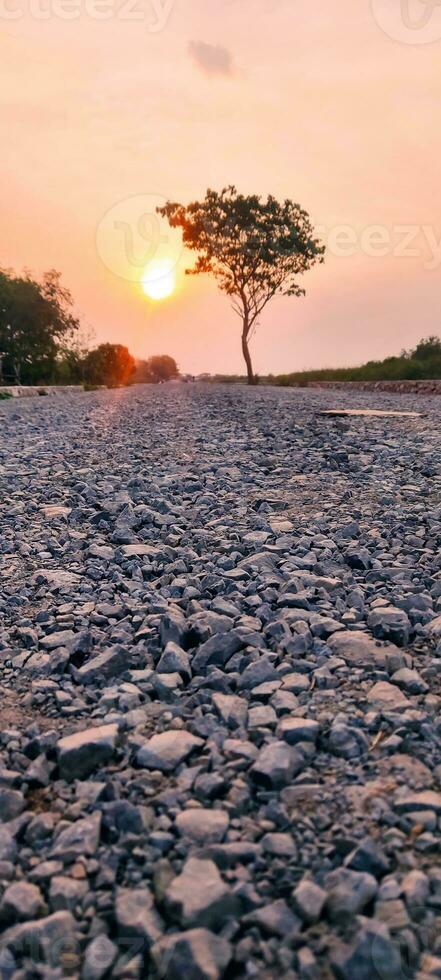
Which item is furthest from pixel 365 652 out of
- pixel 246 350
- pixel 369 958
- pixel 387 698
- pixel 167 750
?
pixel 246 350

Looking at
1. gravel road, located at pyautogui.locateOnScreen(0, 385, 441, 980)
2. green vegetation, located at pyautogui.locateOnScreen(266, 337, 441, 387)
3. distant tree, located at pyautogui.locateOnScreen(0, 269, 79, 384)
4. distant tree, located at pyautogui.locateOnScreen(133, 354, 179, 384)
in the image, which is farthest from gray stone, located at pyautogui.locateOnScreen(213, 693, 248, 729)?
distant tree, located at pyautogui.locateOnScreen(133, 354, 179, 384)

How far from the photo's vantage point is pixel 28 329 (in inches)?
1795

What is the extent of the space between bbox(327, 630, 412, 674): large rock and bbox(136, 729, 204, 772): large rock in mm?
892

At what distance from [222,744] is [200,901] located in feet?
2.14

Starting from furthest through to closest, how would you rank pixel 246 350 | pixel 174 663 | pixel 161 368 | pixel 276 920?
pixel 161 368 → pixel 246 350 → pixel 174 663 → pixel 276 920

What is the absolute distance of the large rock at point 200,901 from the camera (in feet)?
5.05

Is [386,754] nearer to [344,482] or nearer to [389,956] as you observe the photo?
[389,956]

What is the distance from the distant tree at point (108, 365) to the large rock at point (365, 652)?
51.4 metres

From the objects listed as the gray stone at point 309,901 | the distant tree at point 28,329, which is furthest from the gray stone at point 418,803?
the distant tree at point 28,329

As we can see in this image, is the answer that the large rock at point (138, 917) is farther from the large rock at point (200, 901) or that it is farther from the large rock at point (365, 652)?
the large rock at point (365, 652)

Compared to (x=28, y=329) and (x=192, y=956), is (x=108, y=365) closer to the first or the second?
(x=28, y=329)

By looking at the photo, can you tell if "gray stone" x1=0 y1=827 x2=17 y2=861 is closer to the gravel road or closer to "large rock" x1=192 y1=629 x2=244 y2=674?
the gravel road

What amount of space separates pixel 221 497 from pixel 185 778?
384cm

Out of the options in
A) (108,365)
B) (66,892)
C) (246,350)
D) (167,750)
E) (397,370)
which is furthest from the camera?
(108,365)
